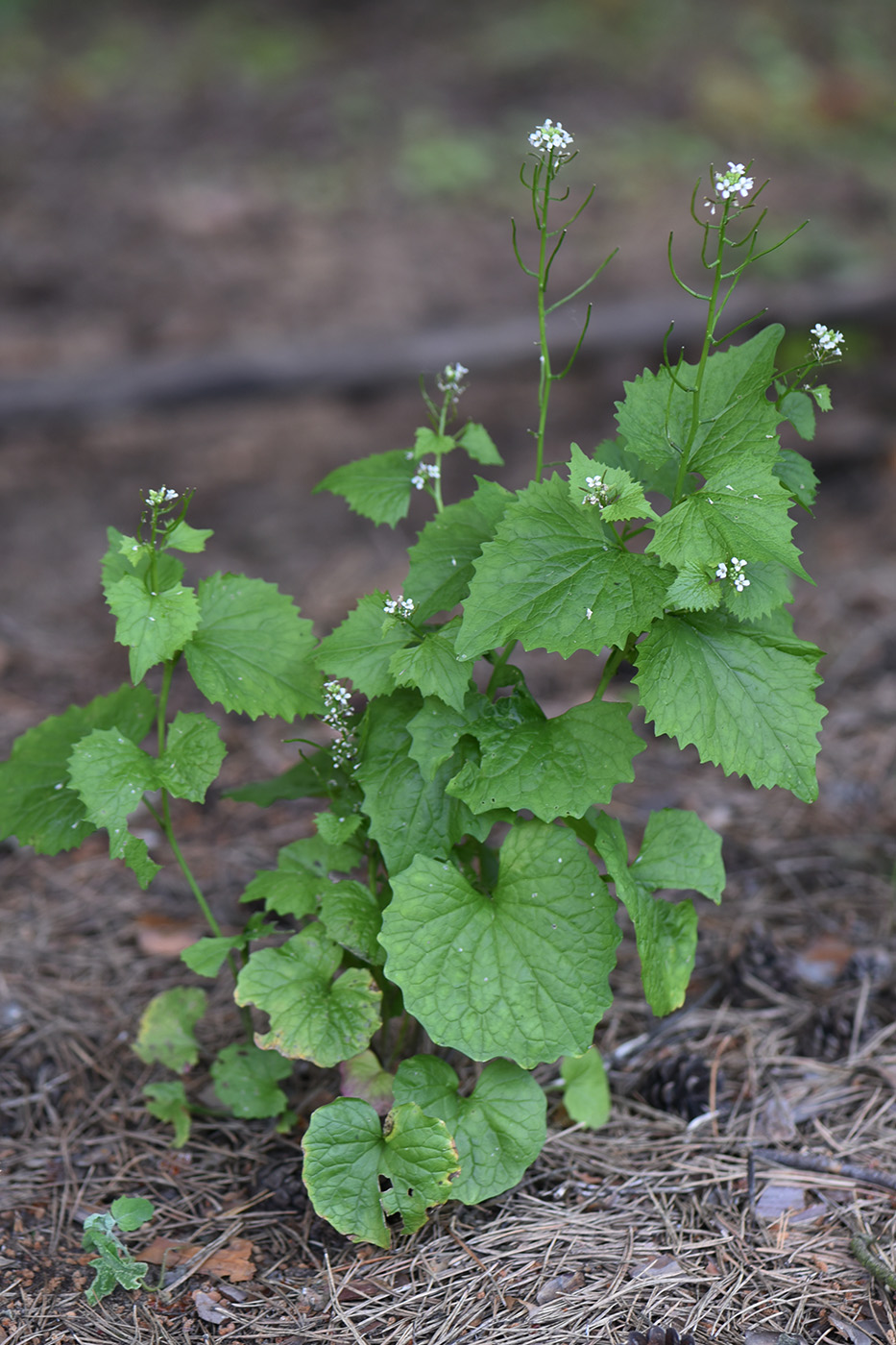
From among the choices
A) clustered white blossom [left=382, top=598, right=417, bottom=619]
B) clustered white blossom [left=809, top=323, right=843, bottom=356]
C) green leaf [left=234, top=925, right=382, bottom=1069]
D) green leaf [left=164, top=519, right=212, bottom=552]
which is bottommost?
green leaf [left=234, top=925, right=382, bottom=1069]

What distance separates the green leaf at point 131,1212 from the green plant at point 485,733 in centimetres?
24

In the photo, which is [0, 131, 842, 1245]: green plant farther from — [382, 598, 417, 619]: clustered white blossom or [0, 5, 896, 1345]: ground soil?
[0, 5, 896, 1345]: ground soil

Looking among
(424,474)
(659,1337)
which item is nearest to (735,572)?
(424,474)

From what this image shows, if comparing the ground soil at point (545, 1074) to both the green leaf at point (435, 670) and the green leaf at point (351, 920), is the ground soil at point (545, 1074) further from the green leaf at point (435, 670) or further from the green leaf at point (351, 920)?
the green leaf at point (435, 670)

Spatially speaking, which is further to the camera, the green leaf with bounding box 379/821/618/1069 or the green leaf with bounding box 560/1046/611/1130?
the green leaf with bounding box 560/1046/611/1130

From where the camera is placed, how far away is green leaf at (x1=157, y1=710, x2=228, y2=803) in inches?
73.6

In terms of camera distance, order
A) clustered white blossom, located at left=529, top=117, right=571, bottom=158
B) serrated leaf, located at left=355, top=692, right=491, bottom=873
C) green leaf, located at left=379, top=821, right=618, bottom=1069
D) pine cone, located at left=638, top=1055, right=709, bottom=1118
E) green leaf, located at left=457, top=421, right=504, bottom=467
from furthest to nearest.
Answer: pine cone, located at left=638, top=1055, right=709, bottom=1118 < green leaf, located at left=457, top=421, right=504, bottom=467 < serrated leaf, located at left=355, top=692, right=491, bottom=873 < green leaf, located at left=379, top=821, right=618, bottom=1069 < clustered white blossom, located at left=529, top=117, right=571, bottom=158

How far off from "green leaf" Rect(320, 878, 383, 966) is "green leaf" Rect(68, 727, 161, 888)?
313mm

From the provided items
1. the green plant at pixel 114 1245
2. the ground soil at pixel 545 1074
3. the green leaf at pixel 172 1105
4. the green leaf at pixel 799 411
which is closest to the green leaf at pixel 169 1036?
the green leaf at pixel 172 1105

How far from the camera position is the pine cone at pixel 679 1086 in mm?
2213

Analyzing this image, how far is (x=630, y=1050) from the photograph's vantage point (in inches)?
93.4

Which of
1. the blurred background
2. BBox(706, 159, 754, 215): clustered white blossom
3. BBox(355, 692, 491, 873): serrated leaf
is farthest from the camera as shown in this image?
the blurred background

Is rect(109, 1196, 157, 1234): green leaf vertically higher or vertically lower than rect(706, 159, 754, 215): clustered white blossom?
lower

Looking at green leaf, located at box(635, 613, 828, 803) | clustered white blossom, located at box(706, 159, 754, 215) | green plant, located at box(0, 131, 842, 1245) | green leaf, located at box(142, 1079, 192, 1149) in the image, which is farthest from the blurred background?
clustered white blossom, located at box(706, 159, 754, 215)
